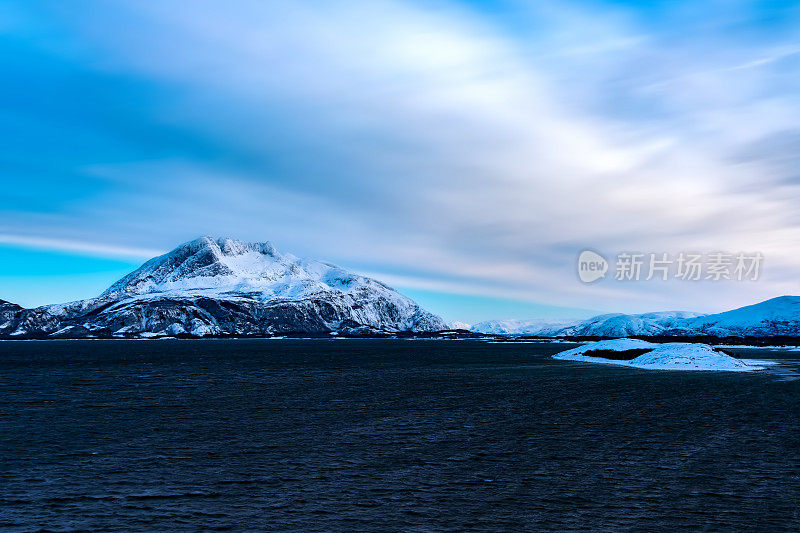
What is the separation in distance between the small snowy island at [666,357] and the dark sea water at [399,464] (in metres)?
72.6

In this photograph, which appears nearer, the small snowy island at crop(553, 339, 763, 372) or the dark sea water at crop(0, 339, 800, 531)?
the dark sea water at crop(0, 339, 800, 531)

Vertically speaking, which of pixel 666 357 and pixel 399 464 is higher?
pixel 666 357

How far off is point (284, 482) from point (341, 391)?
47.3 metres

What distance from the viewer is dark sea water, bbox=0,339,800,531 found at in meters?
24.2

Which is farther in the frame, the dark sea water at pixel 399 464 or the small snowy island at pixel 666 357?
the small snowy island at pixel 666 357

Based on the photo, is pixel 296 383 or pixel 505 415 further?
pixel 296 383

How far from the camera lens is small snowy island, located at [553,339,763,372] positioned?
134000 millimetres

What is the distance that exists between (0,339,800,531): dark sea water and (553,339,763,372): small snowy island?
72570 millimetres

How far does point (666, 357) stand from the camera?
5719 inches

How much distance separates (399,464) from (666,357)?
433 ft

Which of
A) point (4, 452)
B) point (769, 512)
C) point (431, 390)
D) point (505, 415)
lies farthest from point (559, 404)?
point (4, 452)

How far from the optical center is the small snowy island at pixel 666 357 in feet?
440

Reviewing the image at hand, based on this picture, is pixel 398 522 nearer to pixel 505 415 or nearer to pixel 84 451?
pixel 84 451

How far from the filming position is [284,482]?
97.3ft
